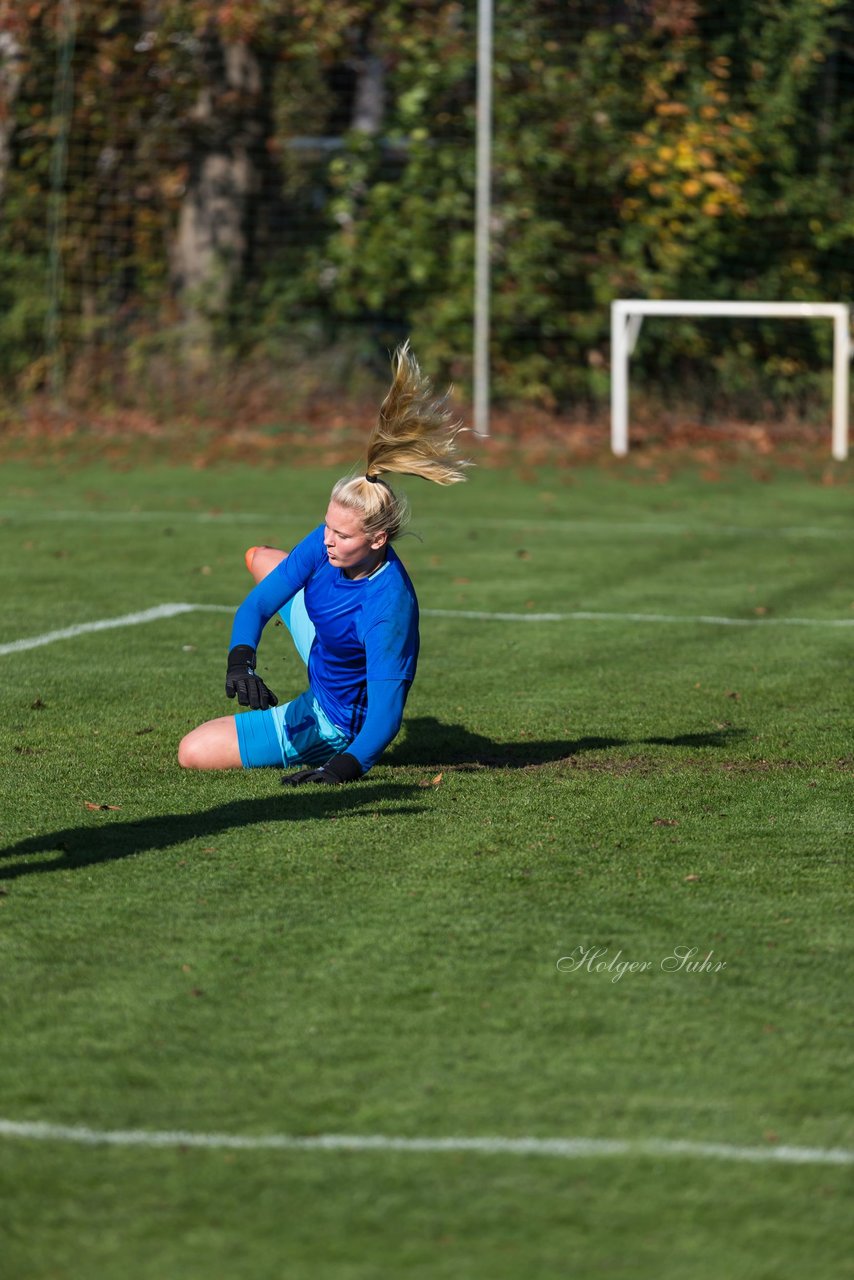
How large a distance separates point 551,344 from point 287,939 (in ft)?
53.1

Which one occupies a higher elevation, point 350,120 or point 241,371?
Result: point 350,120

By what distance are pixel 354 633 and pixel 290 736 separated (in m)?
0.44

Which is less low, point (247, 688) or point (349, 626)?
point (349, 626)

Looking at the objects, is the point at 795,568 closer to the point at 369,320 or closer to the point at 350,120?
the point at 369,320

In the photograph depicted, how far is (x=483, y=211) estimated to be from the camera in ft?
61.0

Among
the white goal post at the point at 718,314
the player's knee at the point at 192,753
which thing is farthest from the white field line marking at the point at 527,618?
the white goal post at the point at 718,314

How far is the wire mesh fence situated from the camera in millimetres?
19656

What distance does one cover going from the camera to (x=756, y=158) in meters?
20.2

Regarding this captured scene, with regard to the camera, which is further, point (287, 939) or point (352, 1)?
point (352, 1)

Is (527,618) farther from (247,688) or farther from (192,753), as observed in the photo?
(247,688)

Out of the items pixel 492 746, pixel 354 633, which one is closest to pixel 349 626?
pixel 354 633

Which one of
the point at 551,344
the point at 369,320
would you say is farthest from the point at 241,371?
the point at 551,344

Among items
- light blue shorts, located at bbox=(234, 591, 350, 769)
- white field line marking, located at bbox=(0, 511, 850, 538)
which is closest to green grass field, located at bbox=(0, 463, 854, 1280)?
light blue shorts, located at bbox=(234, 591, 350, 769)

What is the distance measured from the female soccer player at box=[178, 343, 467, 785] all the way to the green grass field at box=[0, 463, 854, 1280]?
170 mm
